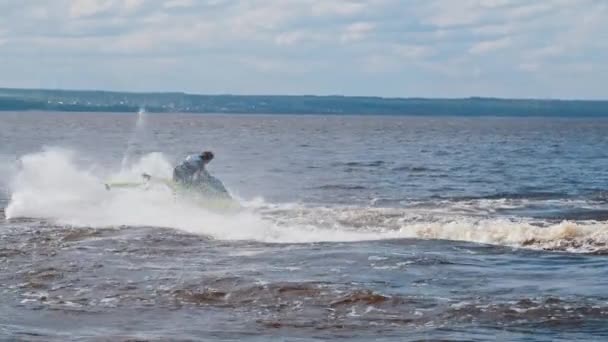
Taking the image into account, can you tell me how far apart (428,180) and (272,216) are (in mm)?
17902

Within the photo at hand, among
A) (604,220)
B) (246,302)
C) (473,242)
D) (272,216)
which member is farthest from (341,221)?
(246,302)

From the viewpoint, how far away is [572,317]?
1659 cm

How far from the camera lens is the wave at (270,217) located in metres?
25.8

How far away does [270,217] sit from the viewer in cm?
3056

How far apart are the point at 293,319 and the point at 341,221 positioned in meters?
13.0

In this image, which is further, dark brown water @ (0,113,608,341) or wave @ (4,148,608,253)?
wave @ (4,148,608,253)

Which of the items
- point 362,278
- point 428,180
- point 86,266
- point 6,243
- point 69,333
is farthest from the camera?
point 428,180

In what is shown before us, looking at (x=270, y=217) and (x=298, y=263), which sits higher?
(x=298, y=263)

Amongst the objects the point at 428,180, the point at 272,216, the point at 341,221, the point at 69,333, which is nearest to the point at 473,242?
the point at 341,221

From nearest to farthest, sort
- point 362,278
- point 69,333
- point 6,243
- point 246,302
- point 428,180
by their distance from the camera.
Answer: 1. point 69,333
2. point 246,302
3. point 362,278
4. point 6,243
5. point 428,180

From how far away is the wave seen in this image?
25.8m

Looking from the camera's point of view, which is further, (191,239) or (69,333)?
(191,239)

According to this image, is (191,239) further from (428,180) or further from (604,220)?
(428,180)

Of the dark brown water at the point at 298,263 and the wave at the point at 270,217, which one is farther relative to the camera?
the wave at the point at 270,217
